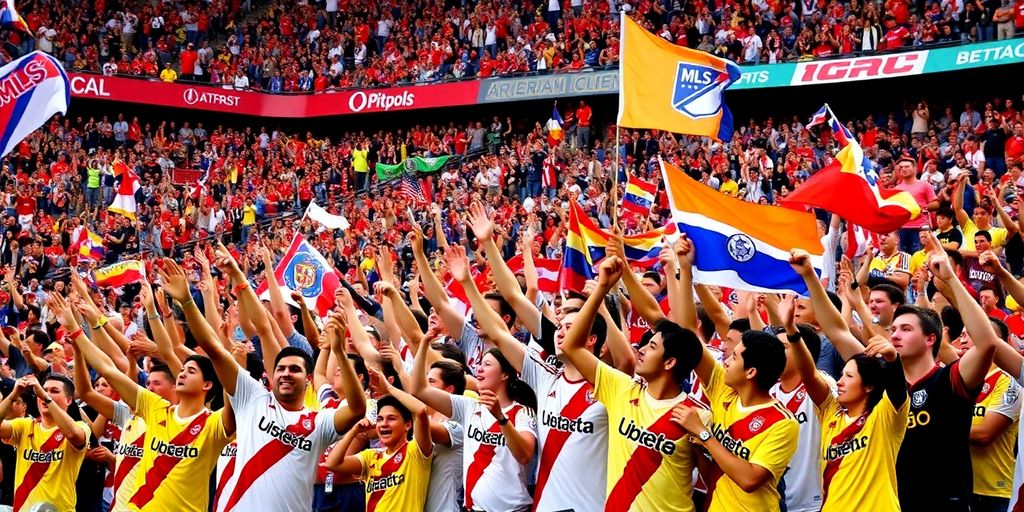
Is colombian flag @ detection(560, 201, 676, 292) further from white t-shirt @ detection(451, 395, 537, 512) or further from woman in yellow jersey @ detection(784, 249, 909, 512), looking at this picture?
woman in yellow jersey @ detection(784, 249, 909, 512)

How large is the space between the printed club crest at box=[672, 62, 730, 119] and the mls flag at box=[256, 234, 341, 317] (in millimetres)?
3438

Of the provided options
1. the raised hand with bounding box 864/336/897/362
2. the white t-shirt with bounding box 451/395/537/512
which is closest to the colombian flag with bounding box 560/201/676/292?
the white t-shirt with bounding box 451/395/537/512

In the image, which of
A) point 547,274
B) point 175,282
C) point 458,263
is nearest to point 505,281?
point 458,263

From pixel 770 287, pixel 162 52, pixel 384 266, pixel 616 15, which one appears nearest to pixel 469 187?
pixel 616 15

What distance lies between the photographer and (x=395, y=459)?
8.13 metres

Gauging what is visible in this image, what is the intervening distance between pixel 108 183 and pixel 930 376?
1065 inches

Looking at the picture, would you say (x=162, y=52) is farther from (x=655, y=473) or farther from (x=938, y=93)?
(x=655, y=473)

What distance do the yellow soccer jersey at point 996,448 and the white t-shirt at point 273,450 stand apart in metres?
3.66

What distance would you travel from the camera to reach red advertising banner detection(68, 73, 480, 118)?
35.0m

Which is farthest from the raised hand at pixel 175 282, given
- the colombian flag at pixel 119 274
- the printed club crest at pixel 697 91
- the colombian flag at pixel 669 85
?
the colombian flag at pixel 119 274

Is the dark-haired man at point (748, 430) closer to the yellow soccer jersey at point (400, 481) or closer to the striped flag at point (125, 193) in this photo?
the yellow soccer jersey at point (400, 481)

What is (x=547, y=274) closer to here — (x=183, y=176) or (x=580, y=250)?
(x=580, y=250)

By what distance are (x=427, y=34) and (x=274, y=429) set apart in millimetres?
29376

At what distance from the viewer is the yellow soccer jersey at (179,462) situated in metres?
8.22
